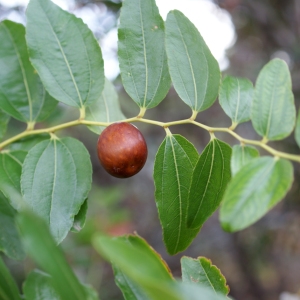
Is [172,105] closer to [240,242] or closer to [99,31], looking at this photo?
[240,242]

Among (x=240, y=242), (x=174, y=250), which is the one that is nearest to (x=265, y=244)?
(x=240, y=242)

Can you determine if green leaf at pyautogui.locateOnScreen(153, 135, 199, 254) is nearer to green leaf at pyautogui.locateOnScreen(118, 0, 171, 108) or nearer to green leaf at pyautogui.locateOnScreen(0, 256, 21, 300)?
green leaf at pyautogui.locateOnScreen(118, 0, 171, 108)

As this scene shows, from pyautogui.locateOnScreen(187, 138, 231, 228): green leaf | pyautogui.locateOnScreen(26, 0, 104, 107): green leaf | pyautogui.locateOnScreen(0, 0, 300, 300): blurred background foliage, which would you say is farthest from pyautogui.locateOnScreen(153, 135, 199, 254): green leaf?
pyautogui.locateOnScreen(0, 0, 300, 300): blurred background foliage

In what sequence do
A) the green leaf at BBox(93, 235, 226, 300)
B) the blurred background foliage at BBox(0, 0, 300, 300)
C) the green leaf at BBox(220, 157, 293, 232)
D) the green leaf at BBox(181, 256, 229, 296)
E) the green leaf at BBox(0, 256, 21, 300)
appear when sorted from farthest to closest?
1. the blurred background foliage at BBox(0, 0, 300, 300)
2. the green leaf at BBox(181, 256, 229, 296)
3. the green leaf at BBox(0, 256, 21, 300)
4. the green leaf at BBox(220, 157, 293, 232)
5. the green leaf at BBox(93, 235, 226, 300)

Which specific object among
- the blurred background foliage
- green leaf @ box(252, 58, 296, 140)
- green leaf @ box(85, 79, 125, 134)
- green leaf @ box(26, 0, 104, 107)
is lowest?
the blurred background foliage

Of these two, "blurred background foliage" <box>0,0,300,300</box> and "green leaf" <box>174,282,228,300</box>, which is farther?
"blurred background foliage" <box>0,0,300,300</box>

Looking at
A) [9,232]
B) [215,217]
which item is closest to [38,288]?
[9,232]

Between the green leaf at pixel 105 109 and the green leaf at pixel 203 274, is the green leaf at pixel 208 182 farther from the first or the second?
the green leaf at pixel 105 109

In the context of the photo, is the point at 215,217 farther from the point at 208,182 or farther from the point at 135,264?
the point at 135,264
